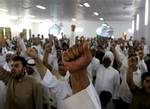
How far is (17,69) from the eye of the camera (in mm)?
4223

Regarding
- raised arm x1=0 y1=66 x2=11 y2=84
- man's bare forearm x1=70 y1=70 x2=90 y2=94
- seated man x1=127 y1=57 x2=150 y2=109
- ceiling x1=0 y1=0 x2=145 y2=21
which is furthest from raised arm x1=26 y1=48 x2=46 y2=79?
ceiling x1=0 y1=0 x2=145 y2=21

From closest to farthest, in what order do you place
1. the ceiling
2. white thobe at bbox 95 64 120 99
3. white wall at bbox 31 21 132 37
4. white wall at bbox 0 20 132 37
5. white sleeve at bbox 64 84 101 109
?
white sleeve at bbox 64 84 101 109 → white thobe at bbox 95 64 120 99 → the ceiling → white wall at bbox 0 20 132 37 → white wall at bbox 31 21 132 37

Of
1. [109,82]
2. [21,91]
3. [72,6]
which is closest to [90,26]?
[72,6]

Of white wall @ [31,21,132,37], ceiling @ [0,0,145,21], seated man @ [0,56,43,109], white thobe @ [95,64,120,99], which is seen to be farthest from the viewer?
white wall @ [31,21,132,37]

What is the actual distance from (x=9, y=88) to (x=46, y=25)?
37.4 m

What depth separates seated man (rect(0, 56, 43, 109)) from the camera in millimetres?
4141

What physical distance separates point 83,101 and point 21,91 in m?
2.87

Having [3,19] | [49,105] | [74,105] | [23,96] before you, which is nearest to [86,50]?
[74,105]

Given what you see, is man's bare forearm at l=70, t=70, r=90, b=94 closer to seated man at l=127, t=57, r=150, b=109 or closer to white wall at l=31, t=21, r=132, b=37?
seated man at l=127, t=57, r=150, b=109

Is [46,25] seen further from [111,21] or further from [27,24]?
[111,21]

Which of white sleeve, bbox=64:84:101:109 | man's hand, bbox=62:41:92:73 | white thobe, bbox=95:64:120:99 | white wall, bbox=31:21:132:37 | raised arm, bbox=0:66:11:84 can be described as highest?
white wall, bbox=31:21:132:37

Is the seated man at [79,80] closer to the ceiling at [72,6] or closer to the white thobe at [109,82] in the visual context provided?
the white thobe at [109,82]

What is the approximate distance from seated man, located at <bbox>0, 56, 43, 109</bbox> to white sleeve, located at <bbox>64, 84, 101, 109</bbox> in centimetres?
278

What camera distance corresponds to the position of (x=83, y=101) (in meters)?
1.39
